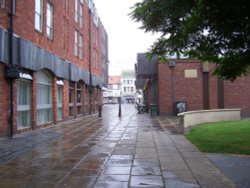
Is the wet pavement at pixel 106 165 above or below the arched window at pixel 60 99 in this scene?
below

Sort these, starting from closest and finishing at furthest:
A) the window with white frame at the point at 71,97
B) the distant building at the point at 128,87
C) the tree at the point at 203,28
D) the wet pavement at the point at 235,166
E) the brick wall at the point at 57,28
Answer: the wet pavement at the point at 235,166
the tree at the point at 203,28
the brick wall at the point at 57,28
the window with white frame at the point at 71,97
the distant building at the point at 128,87

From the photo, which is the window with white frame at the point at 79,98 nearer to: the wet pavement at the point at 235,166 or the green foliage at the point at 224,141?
the green foliage at the point at 224,141

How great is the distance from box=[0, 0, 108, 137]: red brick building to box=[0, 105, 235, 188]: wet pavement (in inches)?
116

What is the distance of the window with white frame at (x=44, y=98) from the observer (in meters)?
20.3

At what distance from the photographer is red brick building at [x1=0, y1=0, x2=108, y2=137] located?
1554 centimetres

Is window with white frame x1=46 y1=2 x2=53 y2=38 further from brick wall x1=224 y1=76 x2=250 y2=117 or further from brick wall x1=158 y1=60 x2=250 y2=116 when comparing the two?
brick wall x1=224 y1=76 x2=250 y2=117

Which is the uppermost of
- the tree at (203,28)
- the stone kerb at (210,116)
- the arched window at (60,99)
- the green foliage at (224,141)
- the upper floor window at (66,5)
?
the upper floor window at (66,5)

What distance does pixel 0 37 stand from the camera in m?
14.5

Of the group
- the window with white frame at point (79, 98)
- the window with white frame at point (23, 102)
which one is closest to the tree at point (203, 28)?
the window with white frame at point (23, 102)

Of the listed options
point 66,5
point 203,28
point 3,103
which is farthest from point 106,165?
point 66,5

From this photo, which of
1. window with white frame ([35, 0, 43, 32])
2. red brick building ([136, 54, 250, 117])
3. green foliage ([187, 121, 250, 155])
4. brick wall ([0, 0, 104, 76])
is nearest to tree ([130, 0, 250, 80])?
green foliage ([187, 121, 250, 155])

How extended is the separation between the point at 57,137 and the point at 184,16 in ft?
25.8

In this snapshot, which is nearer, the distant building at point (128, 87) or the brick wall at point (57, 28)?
the brick wall at point (57, 28)

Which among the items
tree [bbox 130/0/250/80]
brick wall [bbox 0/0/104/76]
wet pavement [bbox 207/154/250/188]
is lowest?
wet pavement [bbox 207/154/250/188]
